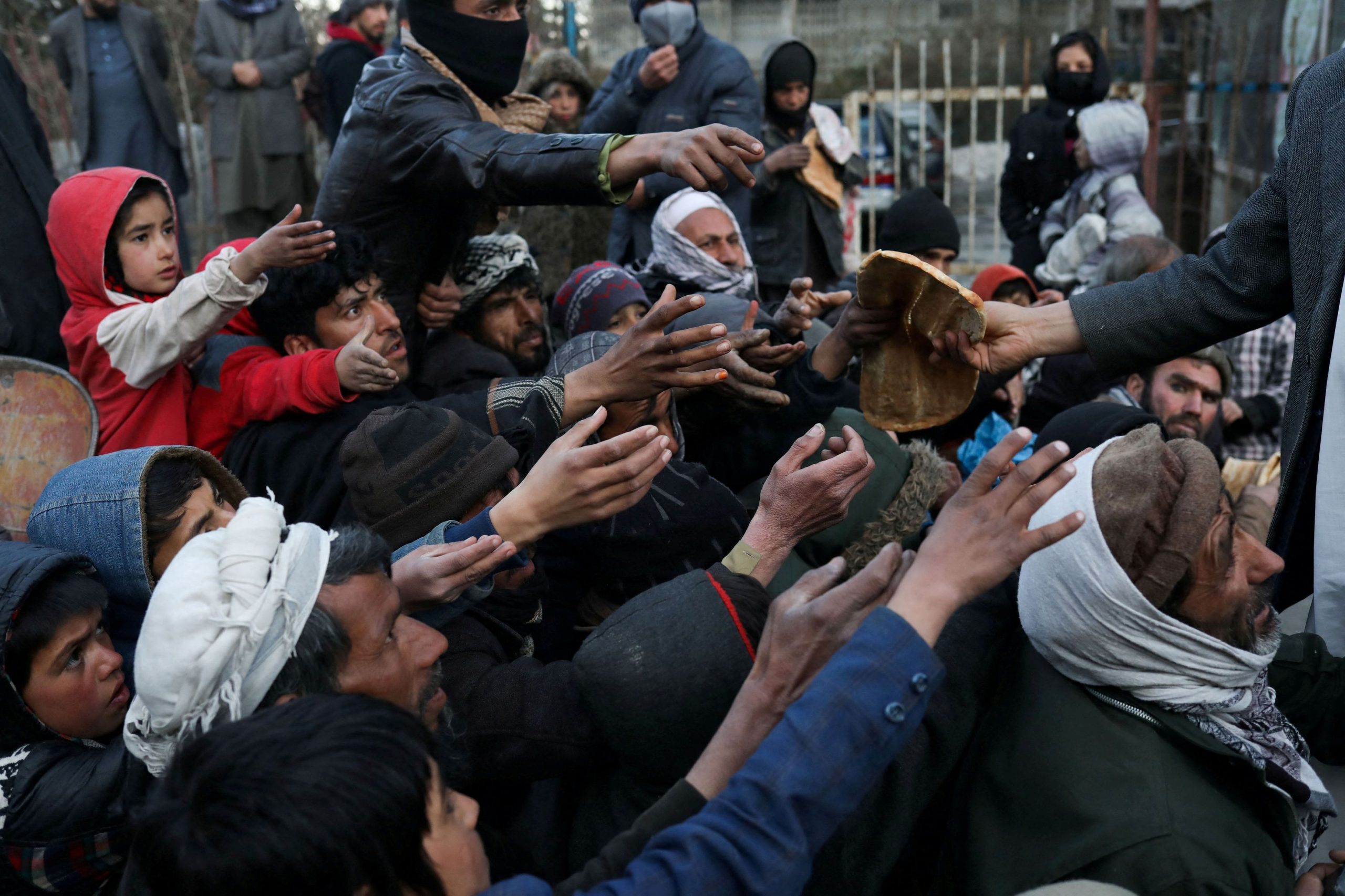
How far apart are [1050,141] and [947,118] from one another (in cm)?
252

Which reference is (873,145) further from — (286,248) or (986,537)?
(986,537)

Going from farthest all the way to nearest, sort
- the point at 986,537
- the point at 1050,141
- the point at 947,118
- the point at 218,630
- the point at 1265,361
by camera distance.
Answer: the point at 947,118
the point at 1050,141
the point at 1265,361
the point at 218,630
the point at 986,537

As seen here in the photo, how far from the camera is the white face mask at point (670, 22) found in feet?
17.6

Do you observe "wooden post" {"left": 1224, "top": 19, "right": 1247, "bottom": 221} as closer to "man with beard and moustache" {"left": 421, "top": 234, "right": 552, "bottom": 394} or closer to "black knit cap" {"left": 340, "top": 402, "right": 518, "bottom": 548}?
"man with beard and moustache" {"left": 421, "top": 234, "right": 552, "bottom": 394}

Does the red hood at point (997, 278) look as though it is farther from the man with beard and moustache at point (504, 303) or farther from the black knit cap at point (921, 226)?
the man with beard and moustache at point (504, 303)

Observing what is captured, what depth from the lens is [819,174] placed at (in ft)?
19.4

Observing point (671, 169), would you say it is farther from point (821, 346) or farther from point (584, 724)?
point (584, 724)

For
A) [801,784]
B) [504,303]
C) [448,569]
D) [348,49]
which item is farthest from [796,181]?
[801,784]

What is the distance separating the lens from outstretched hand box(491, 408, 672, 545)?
193 centimetres

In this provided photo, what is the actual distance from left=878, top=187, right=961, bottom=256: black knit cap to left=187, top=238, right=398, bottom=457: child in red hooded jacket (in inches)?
120

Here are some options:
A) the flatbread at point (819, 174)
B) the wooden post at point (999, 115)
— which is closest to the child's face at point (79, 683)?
the flatbread at point (819, 174)

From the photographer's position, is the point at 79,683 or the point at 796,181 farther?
the point at 796,181

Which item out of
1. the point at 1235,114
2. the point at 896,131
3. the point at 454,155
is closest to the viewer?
the point at 454,155

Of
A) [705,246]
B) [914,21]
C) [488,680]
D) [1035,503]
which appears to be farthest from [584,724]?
[914,21]
